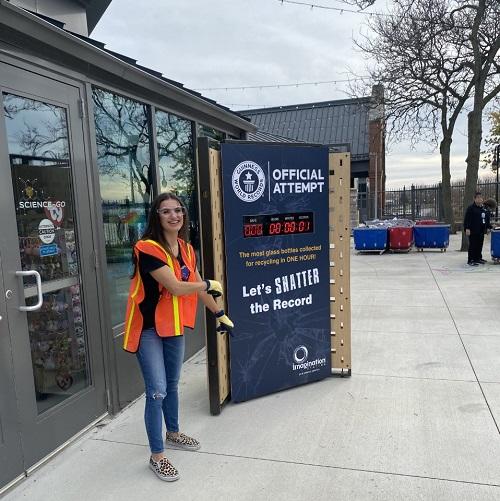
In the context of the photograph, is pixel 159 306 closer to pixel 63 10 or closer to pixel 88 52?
pixel 88 52

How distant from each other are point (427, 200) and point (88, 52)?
21.8m

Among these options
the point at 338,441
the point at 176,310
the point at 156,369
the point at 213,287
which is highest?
the point at 213,287

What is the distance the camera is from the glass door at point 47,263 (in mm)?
2803

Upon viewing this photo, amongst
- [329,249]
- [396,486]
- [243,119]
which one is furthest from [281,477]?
[243,119]

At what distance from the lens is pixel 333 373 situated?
14.5 feet

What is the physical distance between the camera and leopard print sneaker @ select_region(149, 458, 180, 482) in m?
2.81

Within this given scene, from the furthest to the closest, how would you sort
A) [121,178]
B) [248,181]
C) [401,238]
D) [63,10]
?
[401,238] < [63,10] < [121,178] < [248,181]

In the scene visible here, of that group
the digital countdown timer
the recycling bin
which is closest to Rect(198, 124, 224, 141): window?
the digital countdown timer

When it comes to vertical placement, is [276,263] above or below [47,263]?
below

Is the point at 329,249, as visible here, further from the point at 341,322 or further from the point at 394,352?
the point at 394,352

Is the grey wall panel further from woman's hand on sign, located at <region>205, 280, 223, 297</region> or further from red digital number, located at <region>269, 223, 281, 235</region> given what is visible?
woman's hand on sign, located at <region>205, 280, 223, 297</region>

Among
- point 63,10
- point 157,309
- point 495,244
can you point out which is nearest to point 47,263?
point 157,309

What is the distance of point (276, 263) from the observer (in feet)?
12.8

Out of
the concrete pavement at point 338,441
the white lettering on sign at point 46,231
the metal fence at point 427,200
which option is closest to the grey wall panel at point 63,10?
the white lettering on sign at point 46,231
